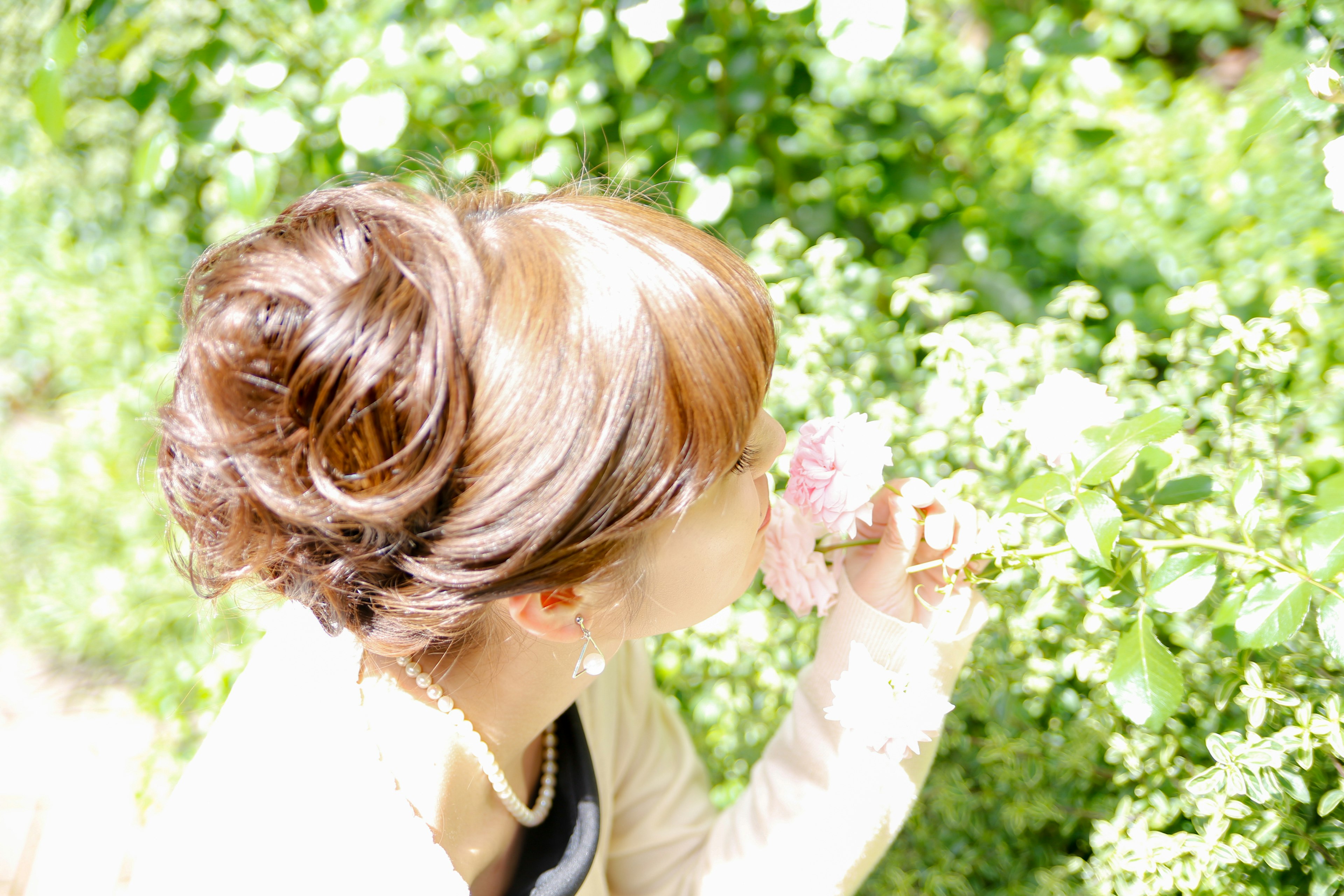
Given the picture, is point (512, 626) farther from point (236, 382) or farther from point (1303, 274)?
point (1303, 274)

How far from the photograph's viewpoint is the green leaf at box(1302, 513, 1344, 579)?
730mm

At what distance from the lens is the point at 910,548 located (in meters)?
0.97

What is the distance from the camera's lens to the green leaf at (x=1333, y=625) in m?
0.74

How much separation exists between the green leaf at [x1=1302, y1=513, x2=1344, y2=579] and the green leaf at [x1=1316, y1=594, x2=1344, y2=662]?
0.11 ft

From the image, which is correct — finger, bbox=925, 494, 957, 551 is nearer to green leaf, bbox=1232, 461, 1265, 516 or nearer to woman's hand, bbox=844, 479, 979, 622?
woman's hand, bbox=844, 479, 979, 622

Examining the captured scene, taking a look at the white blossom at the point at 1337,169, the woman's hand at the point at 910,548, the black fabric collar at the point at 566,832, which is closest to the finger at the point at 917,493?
the woman's hand at the point at 910,548

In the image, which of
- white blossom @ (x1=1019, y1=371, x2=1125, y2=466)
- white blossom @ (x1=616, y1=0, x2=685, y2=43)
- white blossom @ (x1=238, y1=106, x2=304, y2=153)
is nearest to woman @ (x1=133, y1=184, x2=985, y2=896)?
white blossom @ (x1=1019, y1=371, x2=1125, y2=466)

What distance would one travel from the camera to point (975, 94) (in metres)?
2.05

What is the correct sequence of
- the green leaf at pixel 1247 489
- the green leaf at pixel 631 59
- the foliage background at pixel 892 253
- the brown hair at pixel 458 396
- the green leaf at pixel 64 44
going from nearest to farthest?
the brown hair at pixel 458 396 < the green leaf at pixel 1247 489 < the foliage background at pixel 892 253 < the green leaf at pixel 64 44 < the green leaf at pixel 631 59

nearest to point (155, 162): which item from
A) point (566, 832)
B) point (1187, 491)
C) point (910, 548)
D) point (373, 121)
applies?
point (373, 121)

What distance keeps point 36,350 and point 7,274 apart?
1.17 ft

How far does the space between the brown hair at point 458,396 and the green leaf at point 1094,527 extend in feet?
0.97

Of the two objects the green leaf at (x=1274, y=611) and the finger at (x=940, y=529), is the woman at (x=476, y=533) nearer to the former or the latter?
the finger at (x=940, y=529)

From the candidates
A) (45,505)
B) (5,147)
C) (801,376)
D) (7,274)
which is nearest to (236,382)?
(801,376)
